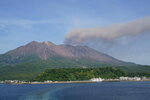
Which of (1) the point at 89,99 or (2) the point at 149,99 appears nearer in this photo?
(2) the point at 149,99

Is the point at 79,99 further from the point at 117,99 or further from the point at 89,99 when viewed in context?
the point at 117,99

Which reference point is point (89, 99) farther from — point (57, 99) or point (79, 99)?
point (57, 99)

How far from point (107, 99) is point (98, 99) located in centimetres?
431

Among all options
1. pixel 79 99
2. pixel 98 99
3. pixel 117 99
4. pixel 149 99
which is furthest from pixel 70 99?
pixel 149 99

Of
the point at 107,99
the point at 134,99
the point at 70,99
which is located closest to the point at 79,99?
the point at 70,99

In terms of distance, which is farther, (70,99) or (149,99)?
(70,99)

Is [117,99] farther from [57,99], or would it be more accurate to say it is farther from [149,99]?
[57,99]

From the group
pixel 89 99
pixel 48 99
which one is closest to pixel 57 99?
pixel 48 99

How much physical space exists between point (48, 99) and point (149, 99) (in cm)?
4702

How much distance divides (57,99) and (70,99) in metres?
6.55

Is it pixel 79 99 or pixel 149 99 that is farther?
pixel 79 99

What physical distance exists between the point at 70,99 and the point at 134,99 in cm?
3060

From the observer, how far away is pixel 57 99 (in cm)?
13588

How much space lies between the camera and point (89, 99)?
13738 centimetres
